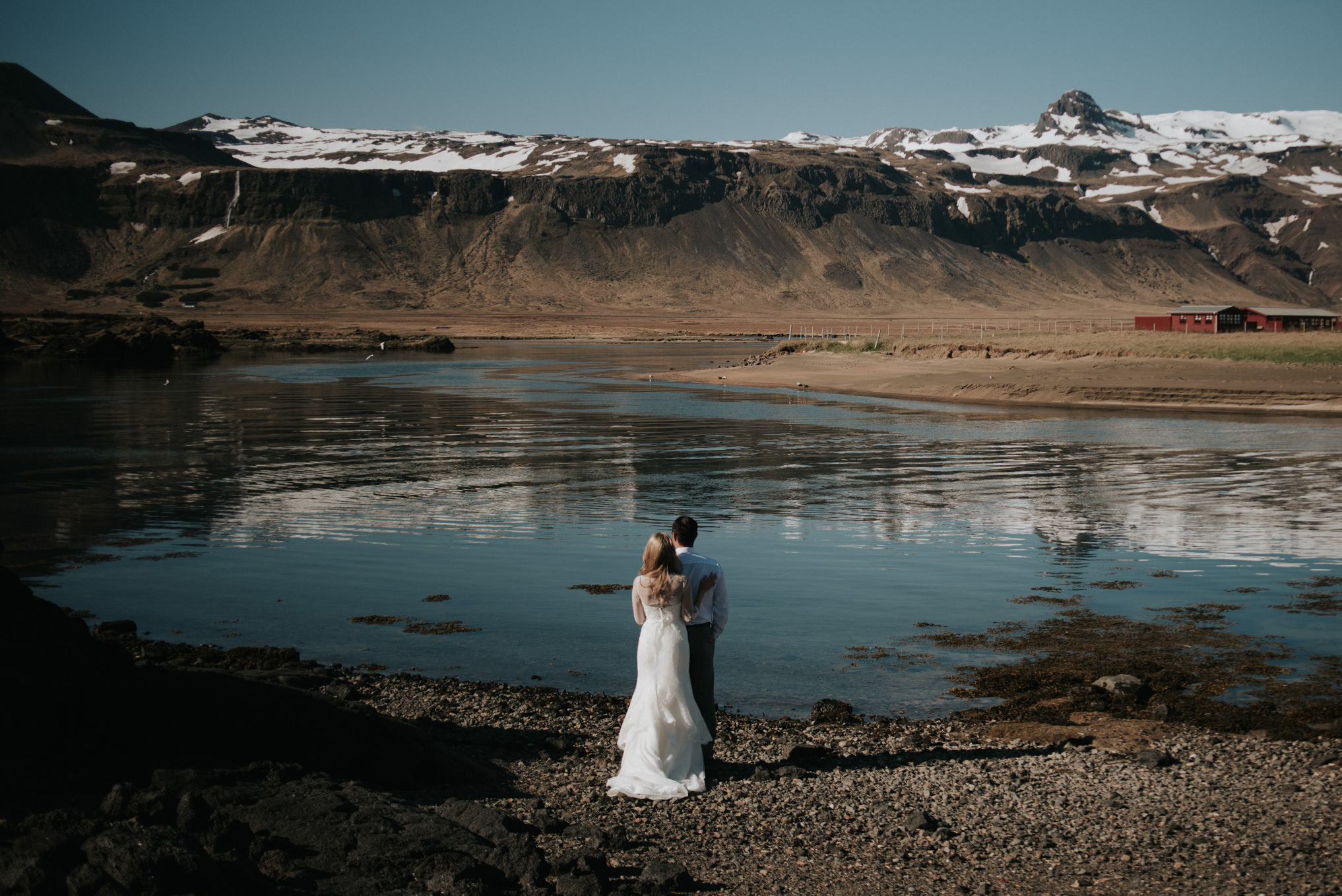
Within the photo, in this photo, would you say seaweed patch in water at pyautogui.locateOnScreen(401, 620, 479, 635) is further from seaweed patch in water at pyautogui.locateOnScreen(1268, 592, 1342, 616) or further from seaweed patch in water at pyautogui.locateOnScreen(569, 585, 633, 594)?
seaweed patch in water at pyautogui.locateOnScreen(1268, 592, 1342, 616)

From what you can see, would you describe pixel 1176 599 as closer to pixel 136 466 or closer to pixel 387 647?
pixel 387 647

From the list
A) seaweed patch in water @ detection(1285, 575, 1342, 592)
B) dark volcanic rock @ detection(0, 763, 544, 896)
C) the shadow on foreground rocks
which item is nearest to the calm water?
seaweed patch in water @ detection(1285, 575, 1342, 592)

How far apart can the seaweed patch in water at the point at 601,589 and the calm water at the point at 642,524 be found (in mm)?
159

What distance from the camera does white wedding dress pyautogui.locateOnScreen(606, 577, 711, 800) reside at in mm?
7355

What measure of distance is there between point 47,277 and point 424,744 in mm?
223582

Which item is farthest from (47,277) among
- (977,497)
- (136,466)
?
(977,497)

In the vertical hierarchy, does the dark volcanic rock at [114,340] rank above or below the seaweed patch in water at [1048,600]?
above

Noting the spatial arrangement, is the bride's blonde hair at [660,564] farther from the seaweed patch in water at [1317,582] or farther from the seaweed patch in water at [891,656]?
the seaweed patch in water at [1317,582]

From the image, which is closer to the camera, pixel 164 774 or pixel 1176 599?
pixel 164 774

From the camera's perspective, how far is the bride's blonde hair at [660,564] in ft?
24.1

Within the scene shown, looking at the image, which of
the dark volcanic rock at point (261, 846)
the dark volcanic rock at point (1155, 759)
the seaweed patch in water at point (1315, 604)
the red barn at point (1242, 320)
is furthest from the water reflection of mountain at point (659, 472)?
the red barn at point (1242, 320)

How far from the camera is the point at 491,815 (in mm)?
6555

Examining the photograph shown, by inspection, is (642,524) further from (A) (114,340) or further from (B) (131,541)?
(A) (114,340)

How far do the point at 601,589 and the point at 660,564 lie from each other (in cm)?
712
